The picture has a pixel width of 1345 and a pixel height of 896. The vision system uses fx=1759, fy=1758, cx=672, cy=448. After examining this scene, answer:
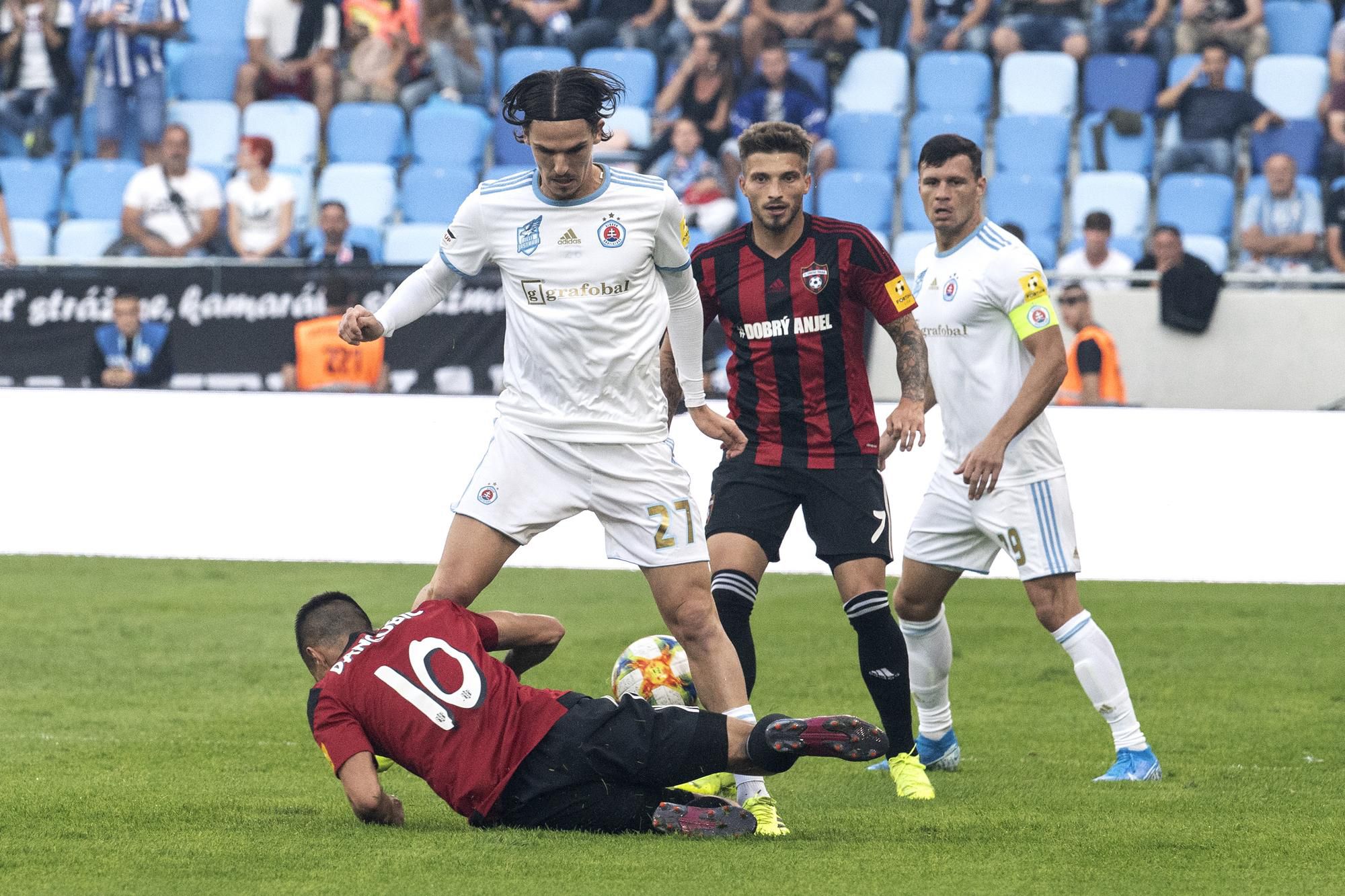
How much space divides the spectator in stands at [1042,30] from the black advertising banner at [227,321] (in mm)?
6098

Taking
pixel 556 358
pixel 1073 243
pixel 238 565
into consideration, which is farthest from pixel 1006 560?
pixel 556 358

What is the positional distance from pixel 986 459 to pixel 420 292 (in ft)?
6.37

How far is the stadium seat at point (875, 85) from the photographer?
15953 millimetres

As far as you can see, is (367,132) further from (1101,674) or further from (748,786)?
(748,786)

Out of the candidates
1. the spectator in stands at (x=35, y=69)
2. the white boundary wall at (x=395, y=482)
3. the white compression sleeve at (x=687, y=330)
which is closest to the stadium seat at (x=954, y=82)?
the white boundary wall at (x=395, y=482)

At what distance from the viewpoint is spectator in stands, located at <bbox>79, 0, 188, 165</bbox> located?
1584 cm

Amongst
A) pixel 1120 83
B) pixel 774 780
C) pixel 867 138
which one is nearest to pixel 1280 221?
pixel 1120 83

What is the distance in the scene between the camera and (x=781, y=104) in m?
15.0

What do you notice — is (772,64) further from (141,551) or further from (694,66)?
(141,551)

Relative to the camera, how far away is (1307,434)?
10828mm

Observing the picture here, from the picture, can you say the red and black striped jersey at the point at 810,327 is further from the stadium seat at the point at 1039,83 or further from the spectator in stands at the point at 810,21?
the stadium seat at the point at 1039,83

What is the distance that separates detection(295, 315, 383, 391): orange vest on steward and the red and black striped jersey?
632 cm

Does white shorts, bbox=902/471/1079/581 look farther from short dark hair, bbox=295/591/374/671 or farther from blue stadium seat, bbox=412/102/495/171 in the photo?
blue stadium seat, bbox=412/102/495/171

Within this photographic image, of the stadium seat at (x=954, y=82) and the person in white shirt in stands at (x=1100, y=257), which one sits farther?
the stadium seat at (x=954, y=82)
